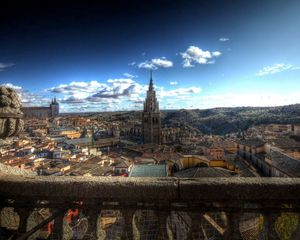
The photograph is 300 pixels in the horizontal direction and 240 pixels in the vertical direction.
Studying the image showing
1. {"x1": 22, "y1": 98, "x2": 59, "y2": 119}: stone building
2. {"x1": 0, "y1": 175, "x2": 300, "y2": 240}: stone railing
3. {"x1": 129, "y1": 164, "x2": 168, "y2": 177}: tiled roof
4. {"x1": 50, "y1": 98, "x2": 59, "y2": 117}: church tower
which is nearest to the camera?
{"x1": 0, "y1": 175, "x2": 300, "y2": 240}: stone railing

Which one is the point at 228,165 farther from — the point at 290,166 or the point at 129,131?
the point at 129,131

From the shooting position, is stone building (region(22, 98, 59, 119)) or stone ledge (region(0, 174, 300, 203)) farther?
stone building (region(22, 98, 59, 119))

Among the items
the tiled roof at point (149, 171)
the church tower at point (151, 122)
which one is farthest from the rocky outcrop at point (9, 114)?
the church tower at point (151, 122)

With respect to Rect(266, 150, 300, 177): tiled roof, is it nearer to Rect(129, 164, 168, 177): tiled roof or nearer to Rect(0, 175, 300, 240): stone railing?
Rect(129, 164, 168, 177): tiled roof

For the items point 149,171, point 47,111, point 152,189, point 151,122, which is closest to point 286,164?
point 149,171

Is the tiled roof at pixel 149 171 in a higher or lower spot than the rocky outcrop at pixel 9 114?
lower

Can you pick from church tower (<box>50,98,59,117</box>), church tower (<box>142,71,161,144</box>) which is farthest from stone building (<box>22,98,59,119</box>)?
church tower (<box>142,71,161,144</box>)

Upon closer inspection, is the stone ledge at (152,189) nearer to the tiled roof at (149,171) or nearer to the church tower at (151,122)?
the tiled roof at (149,171)

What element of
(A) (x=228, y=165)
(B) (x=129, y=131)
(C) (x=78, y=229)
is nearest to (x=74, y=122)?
(B) (x=129, y=131)

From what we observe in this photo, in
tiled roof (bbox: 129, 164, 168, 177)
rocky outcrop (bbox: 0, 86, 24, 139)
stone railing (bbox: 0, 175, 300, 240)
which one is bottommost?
tiled roof (bbox: 129, 164, 168, 177)
